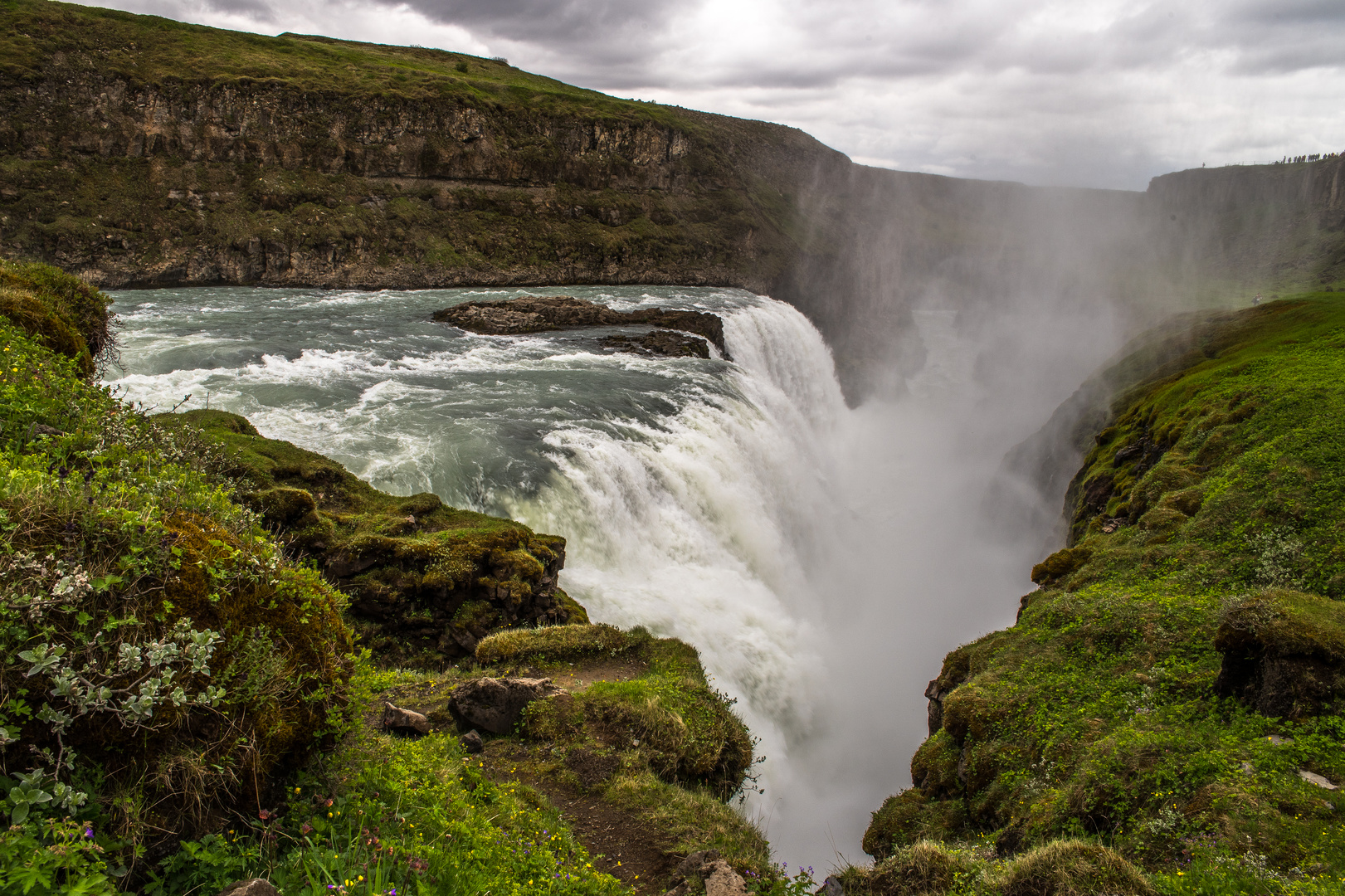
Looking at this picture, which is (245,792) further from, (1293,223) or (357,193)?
(1293,223)

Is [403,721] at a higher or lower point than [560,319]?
lower

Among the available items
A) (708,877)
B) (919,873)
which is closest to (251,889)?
(708,877)

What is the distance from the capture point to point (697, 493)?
19609 mm

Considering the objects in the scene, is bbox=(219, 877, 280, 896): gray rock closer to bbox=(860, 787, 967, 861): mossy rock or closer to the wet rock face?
bbox=(860, 787, 967, 861): mossy rock

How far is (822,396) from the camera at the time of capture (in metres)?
44.8

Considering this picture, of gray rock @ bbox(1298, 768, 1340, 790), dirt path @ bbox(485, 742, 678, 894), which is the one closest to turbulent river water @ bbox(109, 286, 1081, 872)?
dirt path @ bbox(485, 742, 678, 894)

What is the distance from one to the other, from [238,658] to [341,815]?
4.04ft

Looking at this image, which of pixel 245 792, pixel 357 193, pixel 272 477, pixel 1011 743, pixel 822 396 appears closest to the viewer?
pixel 245 792

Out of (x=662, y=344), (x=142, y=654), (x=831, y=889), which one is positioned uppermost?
(x=662, y=344)

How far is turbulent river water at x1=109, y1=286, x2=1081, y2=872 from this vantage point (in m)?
15.6

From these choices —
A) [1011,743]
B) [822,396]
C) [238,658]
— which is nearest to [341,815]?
[238,658]

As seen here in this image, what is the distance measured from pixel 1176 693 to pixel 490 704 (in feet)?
26.0

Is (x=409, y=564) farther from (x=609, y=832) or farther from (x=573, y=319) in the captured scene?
(x=573, y=319)

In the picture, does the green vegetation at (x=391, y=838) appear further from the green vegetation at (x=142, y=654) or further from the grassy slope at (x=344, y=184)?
the grassy slope at (x=344, y=184)
